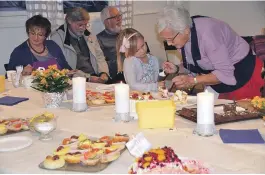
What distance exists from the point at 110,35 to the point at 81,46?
0.49 metres

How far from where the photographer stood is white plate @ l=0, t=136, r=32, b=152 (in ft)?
5.78

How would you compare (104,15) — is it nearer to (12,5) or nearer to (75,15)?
(75,15)

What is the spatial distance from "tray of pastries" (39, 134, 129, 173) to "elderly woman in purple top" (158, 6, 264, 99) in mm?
1098

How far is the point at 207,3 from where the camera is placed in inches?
256

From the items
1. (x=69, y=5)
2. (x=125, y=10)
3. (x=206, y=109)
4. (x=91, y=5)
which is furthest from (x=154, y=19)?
(x=206, y=109)

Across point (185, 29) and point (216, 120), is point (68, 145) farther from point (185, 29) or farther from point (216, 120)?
point (185, 29)

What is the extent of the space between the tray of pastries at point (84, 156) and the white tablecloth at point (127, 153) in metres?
0.03

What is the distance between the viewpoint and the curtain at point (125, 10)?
5305mm

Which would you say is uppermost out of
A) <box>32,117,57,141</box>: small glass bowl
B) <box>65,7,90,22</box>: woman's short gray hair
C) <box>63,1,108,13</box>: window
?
<box>63,1,108,13</box>: window

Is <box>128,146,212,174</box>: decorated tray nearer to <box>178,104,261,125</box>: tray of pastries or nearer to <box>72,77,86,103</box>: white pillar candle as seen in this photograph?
<box>178,104,261,125</box>: tray of pastries

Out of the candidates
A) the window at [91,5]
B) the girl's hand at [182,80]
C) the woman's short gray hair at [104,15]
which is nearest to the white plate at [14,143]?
the girl's hand at [182,80]

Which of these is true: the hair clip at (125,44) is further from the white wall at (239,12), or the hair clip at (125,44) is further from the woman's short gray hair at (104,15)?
the white wall at (239,12)

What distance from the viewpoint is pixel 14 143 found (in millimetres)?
1852

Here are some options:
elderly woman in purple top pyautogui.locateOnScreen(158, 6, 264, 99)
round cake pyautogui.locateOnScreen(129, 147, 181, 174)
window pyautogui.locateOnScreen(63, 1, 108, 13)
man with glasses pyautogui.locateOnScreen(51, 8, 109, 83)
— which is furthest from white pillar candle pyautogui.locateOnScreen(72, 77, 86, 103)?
window pyautogui.locateOnScreen(63, 1, 108, 13)
